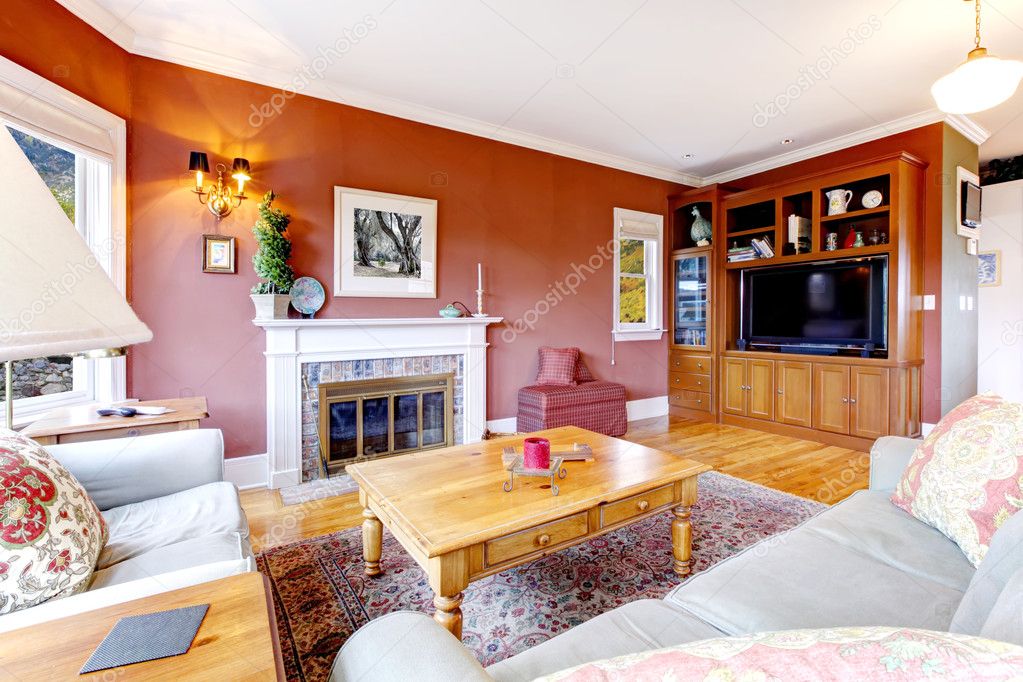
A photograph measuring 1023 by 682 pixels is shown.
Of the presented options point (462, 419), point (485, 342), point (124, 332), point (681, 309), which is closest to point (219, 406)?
point (462, 419)

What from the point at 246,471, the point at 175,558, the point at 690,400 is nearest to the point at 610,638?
the point at 175,558

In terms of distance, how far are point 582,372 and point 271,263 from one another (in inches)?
112

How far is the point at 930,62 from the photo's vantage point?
120 inches

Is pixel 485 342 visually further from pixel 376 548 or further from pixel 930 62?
pixel 930 62

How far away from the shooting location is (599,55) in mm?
3021

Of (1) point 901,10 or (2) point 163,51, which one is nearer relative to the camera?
(1) point 901,10

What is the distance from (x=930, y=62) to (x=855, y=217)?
1.34 metres

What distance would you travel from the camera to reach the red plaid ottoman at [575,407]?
3922mm

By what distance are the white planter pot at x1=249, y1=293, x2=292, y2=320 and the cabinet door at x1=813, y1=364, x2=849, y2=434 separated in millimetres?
4332

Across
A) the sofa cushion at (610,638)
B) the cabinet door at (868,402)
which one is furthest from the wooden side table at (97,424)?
the cabinet door at (868,402)

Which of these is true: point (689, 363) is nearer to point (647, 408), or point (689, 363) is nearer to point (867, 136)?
point (647, 408)

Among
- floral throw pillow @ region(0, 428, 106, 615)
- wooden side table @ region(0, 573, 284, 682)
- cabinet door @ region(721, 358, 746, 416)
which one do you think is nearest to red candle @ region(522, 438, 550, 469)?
wooden side table @ region(0, 573, 284, 682)

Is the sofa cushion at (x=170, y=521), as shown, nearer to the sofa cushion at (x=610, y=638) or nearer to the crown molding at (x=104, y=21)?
the sofa cushion at (x=610, y=638)

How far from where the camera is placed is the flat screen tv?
150 inches
